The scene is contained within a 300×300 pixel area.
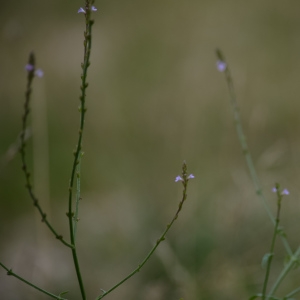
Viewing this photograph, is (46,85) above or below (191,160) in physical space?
above

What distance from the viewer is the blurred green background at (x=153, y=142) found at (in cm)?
285

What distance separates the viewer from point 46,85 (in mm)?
5184

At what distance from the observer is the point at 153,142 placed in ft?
14.4

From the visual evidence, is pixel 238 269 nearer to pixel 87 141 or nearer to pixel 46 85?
pixel 87 141

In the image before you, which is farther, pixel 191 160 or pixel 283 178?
pixel 191 160

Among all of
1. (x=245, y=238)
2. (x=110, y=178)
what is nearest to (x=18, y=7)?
(x=110, y=178)

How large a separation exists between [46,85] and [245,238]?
285cm

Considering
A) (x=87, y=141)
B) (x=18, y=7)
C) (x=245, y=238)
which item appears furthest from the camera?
(x=18, y=7)

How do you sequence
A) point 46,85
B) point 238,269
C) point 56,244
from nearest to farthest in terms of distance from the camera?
1. point 238,269
2. point 56,244
3. point 46,85

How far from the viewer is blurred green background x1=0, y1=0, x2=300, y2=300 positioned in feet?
9.34

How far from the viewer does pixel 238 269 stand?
2639mm

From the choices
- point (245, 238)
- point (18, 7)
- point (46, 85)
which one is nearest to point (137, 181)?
point (245, 238)

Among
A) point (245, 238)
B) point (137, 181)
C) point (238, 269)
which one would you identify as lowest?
point (238, 269)

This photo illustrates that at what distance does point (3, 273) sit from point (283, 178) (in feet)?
5.68
